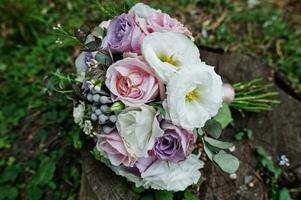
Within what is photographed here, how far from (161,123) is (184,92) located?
15 centimetres

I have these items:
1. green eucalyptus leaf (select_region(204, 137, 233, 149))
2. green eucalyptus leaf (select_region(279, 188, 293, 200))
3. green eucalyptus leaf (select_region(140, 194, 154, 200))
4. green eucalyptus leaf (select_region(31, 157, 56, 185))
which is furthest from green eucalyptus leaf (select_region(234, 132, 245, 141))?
green eucalyptus leaf (select_region(31, 157, 56, 185))

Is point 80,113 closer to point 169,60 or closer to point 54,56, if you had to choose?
point 169,60

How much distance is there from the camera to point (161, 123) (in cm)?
140

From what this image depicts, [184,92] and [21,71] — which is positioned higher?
[184,92]

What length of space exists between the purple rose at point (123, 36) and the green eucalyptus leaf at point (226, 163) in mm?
449

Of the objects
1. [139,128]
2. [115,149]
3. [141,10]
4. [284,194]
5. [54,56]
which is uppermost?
[141,10]

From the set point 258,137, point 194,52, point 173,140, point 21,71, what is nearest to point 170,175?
point 173,140

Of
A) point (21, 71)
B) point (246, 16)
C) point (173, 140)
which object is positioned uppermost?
point (173, 140)

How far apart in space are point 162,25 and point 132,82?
10.5 inches

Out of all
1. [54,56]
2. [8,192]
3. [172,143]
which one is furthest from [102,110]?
[54,56]

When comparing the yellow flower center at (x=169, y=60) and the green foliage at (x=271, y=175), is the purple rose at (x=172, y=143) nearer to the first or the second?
the yellow flower center at (x=169, y=60)

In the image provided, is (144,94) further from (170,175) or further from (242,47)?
(242,47)

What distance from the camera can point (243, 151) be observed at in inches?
71.4

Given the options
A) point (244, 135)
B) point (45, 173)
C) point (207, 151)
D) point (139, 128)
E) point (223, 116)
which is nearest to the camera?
point (139, 128)
